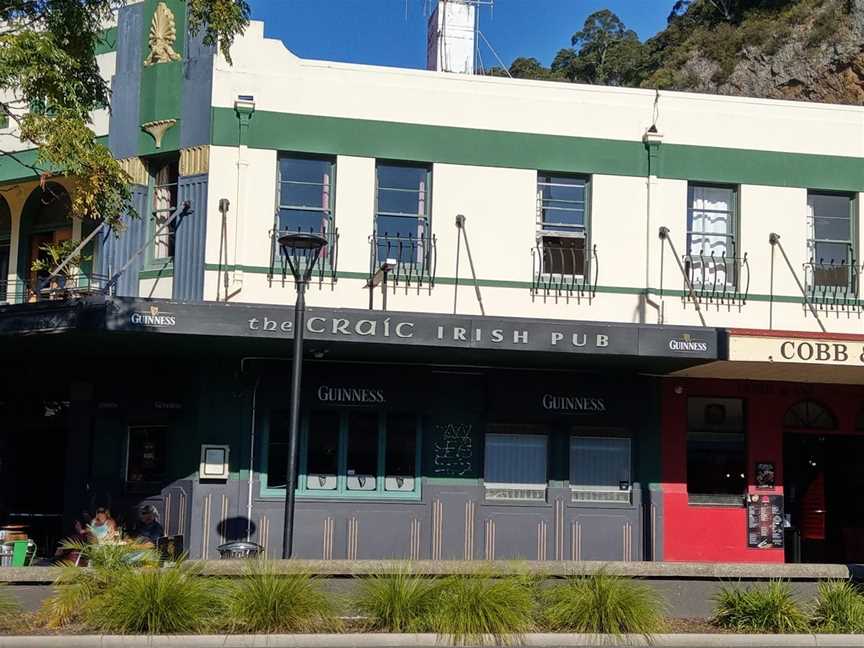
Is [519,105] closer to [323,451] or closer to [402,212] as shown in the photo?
[402,212]

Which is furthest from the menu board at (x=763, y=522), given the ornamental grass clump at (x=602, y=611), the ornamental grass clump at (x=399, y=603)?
the ornamental grass clump at (x=399, y=603)

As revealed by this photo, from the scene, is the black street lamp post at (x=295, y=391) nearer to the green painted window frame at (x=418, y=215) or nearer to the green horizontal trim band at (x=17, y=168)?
the green painted window frame at (x=418, y=215)

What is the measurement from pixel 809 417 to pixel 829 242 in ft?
10.1

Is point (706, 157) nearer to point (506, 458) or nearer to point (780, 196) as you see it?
point (780, 196)

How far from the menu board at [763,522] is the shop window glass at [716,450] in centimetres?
27

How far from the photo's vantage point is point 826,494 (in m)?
20.2

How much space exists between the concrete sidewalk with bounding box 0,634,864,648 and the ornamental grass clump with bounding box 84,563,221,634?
0.19m

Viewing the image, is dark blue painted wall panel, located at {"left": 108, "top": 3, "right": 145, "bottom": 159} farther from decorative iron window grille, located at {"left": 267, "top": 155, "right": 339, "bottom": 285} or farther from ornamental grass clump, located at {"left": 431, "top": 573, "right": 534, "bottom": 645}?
ornamental grass clump, located at {"left": 431, "top": 573, "right": 534, "bottom": 645}

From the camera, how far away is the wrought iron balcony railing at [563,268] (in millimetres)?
18594

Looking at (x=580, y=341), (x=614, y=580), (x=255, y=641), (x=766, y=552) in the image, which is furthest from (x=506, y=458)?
(x=255, y=641)

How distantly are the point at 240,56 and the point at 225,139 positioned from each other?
1398mm

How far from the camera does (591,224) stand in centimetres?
1889

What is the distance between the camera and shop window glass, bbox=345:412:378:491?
1830cm

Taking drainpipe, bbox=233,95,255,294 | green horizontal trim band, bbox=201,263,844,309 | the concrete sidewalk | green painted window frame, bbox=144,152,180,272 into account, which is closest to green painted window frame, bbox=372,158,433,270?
green horizontal trim band, bbox=201,263,844,309
